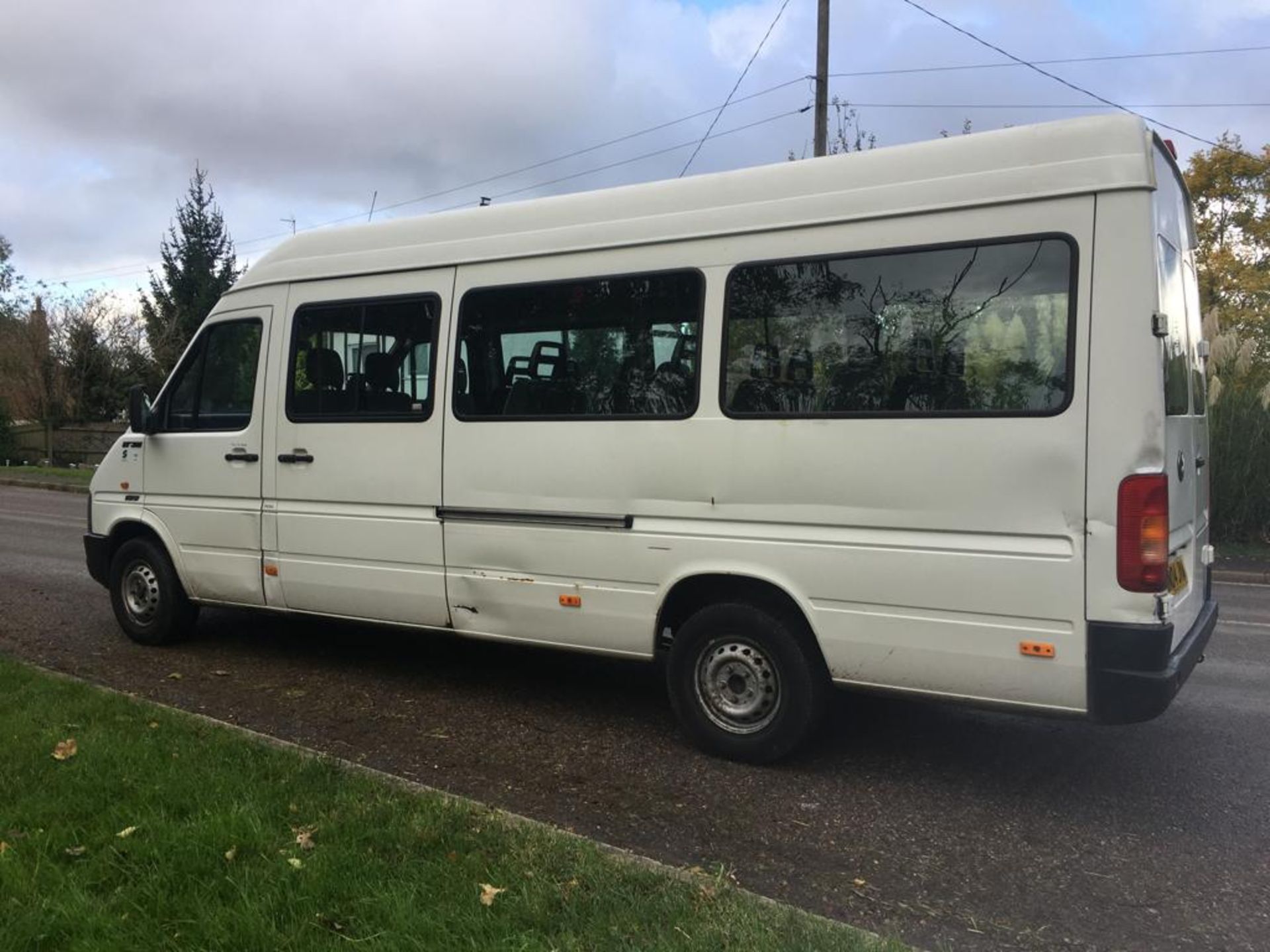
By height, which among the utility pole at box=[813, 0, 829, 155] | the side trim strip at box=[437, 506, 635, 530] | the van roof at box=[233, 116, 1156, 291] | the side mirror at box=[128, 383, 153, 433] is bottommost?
the side trim strip at box=[437, 506, 635, 530]

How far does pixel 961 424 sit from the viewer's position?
405cm

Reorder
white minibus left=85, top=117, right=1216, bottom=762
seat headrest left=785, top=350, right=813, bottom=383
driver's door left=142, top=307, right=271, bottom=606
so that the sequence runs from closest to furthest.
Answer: white minibus left=85, top=117, right=1216, bottom=762 → seat headrest left=785, top=350, right=813, bottom=383 → driver's door left=142, top=307, right=271, bottom=606

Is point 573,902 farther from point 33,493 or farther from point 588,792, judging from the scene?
point 33,493

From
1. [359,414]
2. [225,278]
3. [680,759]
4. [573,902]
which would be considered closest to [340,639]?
[359,414]

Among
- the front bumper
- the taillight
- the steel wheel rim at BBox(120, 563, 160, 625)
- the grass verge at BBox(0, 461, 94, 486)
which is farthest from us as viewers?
the grass verge at BBox(0, 461, 94, 486)

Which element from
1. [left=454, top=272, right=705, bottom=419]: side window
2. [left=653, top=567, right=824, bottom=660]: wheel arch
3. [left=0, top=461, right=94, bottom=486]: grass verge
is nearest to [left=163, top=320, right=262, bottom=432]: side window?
[left=454, top=272, right=705, bottom=419]: side window

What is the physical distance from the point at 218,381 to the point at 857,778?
184 inches

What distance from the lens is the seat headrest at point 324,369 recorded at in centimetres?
593

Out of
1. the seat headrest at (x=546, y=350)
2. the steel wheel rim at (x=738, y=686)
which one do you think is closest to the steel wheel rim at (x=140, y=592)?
the seat headrest at (x=546, y=350)

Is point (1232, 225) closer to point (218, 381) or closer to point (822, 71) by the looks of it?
point (822, 71)

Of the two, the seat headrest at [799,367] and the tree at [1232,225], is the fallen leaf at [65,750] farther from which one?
the tree at [1232,225]

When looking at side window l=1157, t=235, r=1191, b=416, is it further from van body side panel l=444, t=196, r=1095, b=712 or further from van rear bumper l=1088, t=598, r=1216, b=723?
van rear bumper l=1088, t=598, r=1216, b=723

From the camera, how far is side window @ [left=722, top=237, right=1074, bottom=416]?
3.95 meters

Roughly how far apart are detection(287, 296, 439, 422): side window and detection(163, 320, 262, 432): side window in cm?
40
